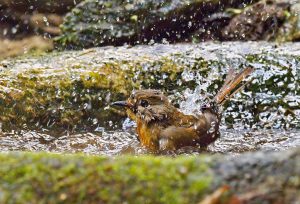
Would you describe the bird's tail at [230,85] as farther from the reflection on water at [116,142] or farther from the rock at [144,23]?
the rock at [144,23]

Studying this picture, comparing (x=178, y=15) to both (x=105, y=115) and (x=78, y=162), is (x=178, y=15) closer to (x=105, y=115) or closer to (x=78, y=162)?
(x=105, y=115)

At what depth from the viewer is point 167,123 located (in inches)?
191

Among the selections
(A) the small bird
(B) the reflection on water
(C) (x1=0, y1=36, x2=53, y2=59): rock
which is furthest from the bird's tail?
(C) (x1=0, y1=36, x2=53, y2=59): rock

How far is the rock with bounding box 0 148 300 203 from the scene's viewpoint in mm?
1626

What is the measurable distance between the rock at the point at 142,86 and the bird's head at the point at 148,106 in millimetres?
580

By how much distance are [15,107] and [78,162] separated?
3.81 meters

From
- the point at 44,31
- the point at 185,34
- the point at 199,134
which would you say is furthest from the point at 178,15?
the point at 199,134

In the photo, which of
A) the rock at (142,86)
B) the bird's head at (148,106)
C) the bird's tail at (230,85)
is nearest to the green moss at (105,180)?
the bird's head at (148,106)

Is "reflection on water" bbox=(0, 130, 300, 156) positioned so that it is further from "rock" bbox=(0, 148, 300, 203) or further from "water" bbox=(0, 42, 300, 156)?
"rock" bbox=(0, 148, 300, 203)

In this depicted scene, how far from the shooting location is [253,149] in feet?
15.8

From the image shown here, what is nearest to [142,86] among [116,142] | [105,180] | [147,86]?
[147,86]

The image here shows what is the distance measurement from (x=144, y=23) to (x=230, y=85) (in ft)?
8.53

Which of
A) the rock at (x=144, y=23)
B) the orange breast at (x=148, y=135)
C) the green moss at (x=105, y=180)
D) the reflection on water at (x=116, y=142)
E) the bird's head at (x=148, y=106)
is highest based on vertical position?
the green moss at (x=105, y=180)

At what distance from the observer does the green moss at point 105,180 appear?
1672 millimetres
